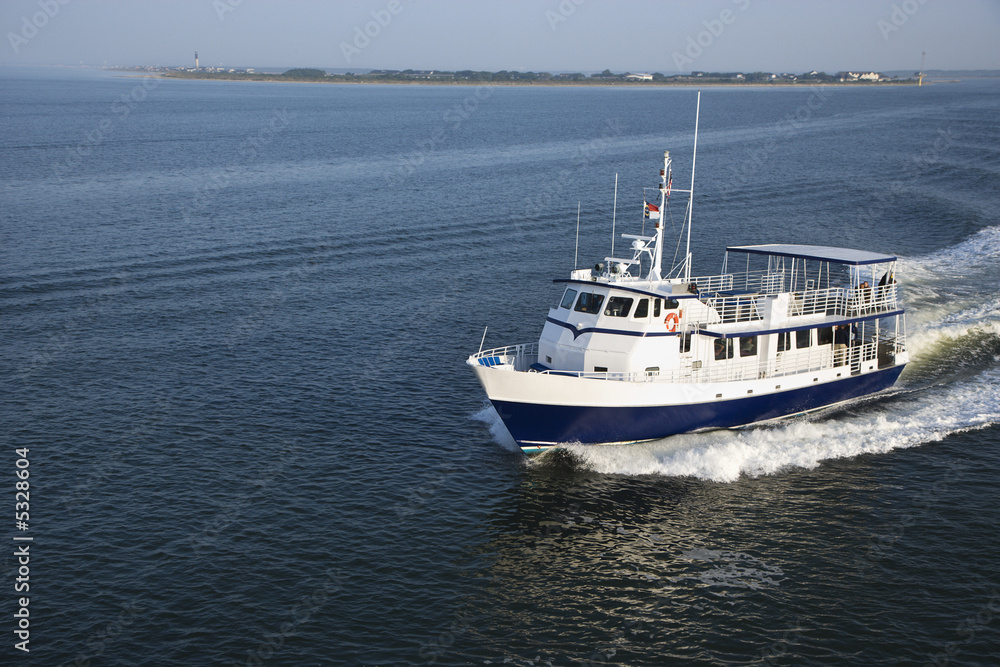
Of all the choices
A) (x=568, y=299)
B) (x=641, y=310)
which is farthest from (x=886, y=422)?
(x=568, y=299)

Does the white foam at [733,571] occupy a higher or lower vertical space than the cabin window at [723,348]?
lower

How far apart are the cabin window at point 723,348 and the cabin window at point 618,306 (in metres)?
4.67

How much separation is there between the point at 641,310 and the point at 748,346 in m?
5.98

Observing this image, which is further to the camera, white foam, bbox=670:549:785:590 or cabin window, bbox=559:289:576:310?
cabin window, bbox=559:289:576:310

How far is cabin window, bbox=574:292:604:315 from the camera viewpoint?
35281mm

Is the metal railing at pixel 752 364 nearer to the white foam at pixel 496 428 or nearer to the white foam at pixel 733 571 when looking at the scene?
the white foam at pixel 496 428

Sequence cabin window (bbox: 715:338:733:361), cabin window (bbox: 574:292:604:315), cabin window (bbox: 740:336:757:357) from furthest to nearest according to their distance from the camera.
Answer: cabin window (bbox: 740:336:757:357)
cabin window (bbox: 715:338:733:361)
cabin window (bbox: 574:292:604:315)

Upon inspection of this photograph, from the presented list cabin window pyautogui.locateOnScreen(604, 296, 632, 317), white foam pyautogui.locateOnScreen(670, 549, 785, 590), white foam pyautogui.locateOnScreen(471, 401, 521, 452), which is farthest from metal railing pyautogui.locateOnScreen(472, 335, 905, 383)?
white foam pyautogui.locateOnScreen(670, 549, 785, 590)

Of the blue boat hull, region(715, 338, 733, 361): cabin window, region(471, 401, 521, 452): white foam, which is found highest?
region(715, 338, 733, 361): cabin window

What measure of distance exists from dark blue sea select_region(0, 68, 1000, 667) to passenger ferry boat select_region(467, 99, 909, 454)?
1.37 m

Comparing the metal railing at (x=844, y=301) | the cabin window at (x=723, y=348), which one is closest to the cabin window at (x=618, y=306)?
the cabin window at (x=723, y=348)

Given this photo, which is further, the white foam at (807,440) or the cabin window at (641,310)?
the cabin window at (641,310)

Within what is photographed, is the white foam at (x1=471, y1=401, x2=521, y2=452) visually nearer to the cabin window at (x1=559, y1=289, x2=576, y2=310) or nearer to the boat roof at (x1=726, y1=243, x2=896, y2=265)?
the cabin window at (x1=559, y1=289, x2=576, y2=310)

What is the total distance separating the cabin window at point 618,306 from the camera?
3481 cm
